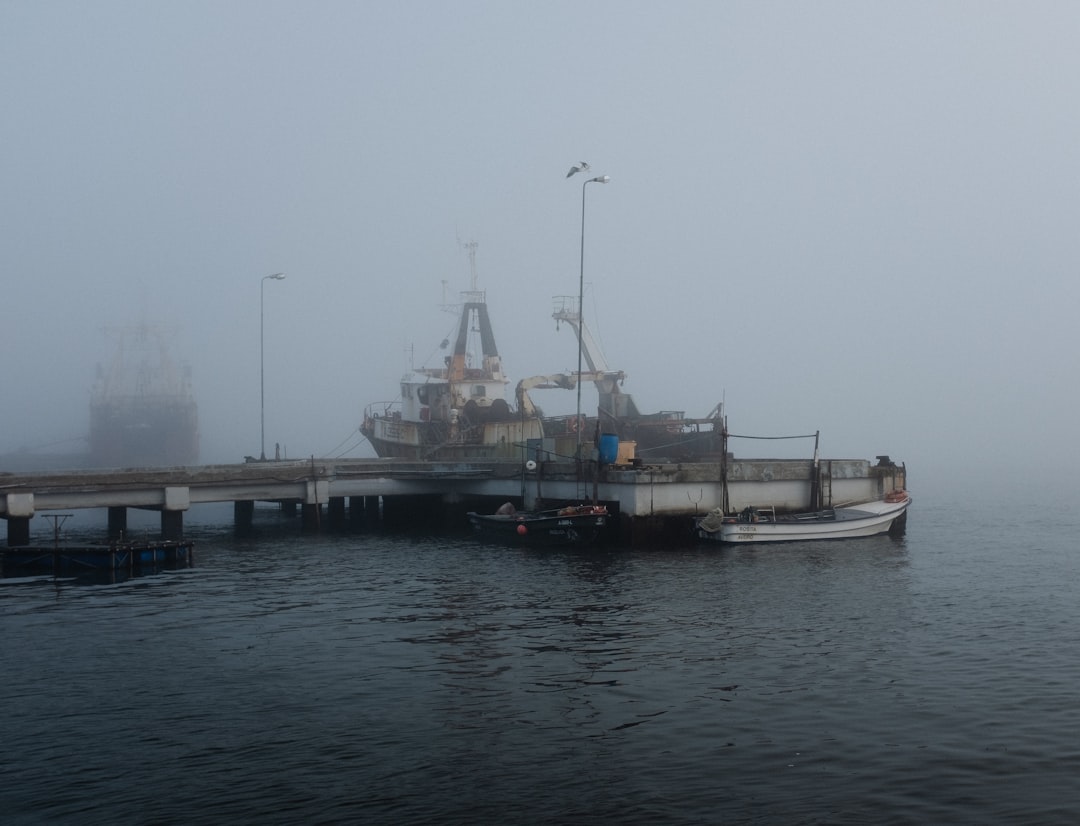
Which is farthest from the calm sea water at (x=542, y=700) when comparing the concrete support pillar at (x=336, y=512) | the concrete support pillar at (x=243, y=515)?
the concrete support pillar at (x=336, y=512)

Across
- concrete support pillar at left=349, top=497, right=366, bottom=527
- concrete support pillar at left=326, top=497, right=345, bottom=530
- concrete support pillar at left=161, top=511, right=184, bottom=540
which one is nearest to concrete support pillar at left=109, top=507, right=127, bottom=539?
concrete support pillar at left=161, top=511, right=184, bottom=540

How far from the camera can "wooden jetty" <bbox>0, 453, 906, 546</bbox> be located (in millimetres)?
46938

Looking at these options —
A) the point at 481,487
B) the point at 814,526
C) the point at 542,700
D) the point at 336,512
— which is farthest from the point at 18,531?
the point at 814,526

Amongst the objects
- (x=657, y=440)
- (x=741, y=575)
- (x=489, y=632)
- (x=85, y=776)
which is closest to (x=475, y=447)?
(x=657, y=440)

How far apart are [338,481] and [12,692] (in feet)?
→ 118

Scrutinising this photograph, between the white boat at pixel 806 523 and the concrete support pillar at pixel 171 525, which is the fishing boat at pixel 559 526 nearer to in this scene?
the white boat at pixel 806 523

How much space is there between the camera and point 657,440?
219 ft

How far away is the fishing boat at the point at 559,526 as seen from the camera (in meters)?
45.9

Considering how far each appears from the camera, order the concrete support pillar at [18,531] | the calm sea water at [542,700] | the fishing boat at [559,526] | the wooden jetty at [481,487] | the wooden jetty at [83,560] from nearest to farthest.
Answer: the calm sea water at [542,700] < the wooden jetty at [83,560] < the concrete support pillar at [18,531] < the fishing boat at [559,526] < the wooden jetty at [481,487]

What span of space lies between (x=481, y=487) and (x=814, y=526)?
19.3 meters

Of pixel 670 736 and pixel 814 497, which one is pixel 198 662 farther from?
pixel 814 497

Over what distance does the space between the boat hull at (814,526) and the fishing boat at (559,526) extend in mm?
4570

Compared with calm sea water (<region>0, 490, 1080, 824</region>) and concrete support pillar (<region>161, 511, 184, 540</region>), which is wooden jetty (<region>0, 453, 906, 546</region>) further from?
calm sea water (<region>0, 490, 1080, 824</region>)

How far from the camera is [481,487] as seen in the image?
2319 inches
